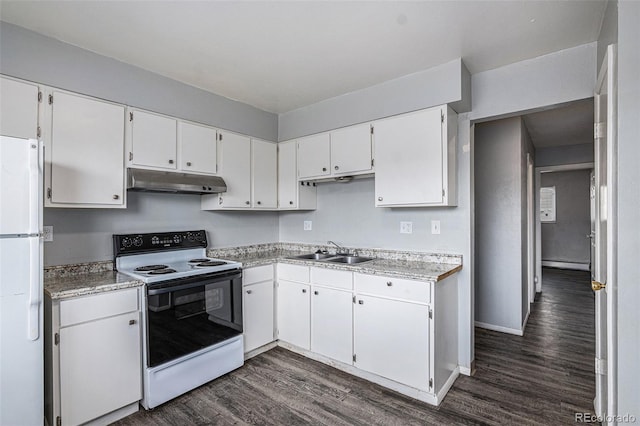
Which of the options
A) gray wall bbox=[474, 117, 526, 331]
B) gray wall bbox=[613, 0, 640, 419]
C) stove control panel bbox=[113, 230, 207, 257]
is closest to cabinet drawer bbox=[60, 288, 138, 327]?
stove control panel bbox=[113, 230, 207, 257]

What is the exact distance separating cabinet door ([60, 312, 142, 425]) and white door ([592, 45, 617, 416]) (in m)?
2.76

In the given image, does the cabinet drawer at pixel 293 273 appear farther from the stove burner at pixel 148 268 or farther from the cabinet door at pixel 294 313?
the stove burner at pixel 148 268

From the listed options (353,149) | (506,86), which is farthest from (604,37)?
(353,149)

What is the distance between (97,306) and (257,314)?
137 cm

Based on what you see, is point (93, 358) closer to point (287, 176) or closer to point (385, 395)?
point (385, 395)

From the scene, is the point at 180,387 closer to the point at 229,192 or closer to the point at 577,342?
the point at 229,192

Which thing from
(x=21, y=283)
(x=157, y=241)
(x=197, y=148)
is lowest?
(x=21, y=283)

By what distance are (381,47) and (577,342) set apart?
360 cm

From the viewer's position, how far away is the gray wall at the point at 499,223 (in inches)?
143

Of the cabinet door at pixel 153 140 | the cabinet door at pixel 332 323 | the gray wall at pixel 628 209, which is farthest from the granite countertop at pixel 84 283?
the gray wall at pixel 628 209

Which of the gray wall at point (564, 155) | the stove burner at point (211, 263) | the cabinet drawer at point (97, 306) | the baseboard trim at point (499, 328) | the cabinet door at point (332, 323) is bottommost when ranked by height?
the baseboard trim at point (499, 328)

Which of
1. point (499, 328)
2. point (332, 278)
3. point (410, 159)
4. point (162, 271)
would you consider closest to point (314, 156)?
point (410, 159)

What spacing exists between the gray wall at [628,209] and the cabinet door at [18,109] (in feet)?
10.6

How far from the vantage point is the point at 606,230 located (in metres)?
1.72
